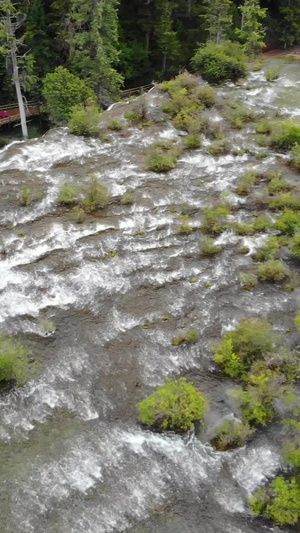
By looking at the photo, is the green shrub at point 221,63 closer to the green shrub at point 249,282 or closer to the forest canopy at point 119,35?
the forest canopy at point 119,35

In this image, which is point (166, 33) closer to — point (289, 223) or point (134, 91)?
point (134, 91)

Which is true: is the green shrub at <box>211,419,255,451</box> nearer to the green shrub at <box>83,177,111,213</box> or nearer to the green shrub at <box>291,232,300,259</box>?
the green shrub at <box>291,232,300,259</box>

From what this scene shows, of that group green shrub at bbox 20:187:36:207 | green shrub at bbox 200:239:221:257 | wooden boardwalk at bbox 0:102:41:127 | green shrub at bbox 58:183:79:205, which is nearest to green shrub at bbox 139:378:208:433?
green shrub at bbox 200:239:221:257

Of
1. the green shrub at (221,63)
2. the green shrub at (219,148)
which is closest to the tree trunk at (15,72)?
the green shrub at (219,148)

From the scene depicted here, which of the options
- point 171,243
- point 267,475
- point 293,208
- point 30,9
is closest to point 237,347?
point 267,475

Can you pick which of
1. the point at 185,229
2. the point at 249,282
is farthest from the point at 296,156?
the point at 249,282

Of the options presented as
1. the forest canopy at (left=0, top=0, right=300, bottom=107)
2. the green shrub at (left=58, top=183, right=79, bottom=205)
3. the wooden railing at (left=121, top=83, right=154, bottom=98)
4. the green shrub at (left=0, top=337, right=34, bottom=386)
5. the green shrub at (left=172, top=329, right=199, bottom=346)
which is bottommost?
the green shrub at (left=172, top=329, right=199, bottom=346)

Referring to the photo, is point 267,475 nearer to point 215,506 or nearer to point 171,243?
point 215,506

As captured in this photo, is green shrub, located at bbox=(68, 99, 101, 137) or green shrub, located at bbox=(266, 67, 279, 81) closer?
green shrub, located at bbox=(68, 99, 101, 137)
